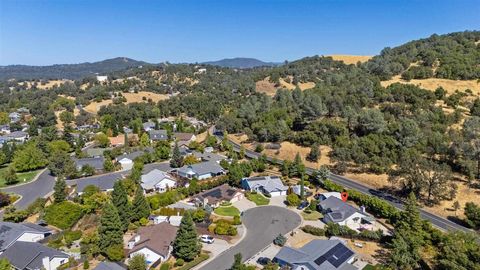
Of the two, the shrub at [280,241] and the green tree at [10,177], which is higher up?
the shrub at [280,241]

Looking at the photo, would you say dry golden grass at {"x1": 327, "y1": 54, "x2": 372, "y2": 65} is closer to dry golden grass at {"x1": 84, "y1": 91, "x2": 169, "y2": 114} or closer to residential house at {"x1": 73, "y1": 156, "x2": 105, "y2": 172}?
dry golden grass at {"x1": 84, "y1": 91, "x2": 169, "y2": 114}

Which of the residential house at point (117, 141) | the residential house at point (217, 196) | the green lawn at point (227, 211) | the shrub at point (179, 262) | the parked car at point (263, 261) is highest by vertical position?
the shrub at point (179, 262)

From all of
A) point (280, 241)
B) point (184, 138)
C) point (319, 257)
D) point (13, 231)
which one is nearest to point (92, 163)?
point (184, 138)

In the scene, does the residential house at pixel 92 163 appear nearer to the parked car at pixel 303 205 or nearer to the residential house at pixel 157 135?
the residential house at pixel 157 135

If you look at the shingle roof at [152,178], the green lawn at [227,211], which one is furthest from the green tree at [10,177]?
the green lawn at [227,211]

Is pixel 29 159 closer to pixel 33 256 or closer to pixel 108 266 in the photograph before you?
pixel 33 256

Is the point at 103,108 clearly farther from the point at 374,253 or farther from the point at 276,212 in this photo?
the point at 374,253
